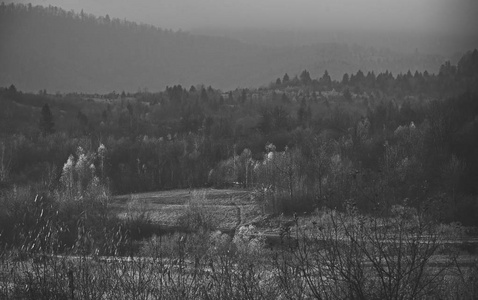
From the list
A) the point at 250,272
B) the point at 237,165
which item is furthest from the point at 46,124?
the point at 250,272

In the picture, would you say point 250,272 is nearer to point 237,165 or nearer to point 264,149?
point 237,165

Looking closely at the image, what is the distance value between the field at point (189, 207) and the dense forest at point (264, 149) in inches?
104

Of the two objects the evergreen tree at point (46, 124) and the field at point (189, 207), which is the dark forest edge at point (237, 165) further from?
the field at point (189, 207)

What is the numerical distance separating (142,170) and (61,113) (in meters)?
57.5

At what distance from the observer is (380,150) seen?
77.2 m

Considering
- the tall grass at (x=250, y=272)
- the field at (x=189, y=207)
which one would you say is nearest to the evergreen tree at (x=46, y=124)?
the field at (x=189, y=207)

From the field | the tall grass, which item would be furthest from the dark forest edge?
the field

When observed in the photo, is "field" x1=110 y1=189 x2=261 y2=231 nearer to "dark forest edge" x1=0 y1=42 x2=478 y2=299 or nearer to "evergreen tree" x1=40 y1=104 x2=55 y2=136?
"dark forest edge" x1=0 y1=42 x2=478 y2=299

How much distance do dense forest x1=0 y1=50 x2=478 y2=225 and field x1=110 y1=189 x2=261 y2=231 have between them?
2641 millimetres

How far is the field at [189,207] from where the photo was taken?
56219 millimetres

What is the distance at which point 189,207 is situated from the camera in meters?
58.6

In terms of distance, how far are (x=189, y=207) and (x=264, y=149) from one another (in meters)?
36.1

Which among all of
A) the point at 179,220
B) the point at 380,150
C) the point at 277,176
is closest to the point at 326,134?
the point at 380,150

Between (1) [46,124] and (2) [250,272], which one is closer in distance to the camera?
(2) [250,272]
